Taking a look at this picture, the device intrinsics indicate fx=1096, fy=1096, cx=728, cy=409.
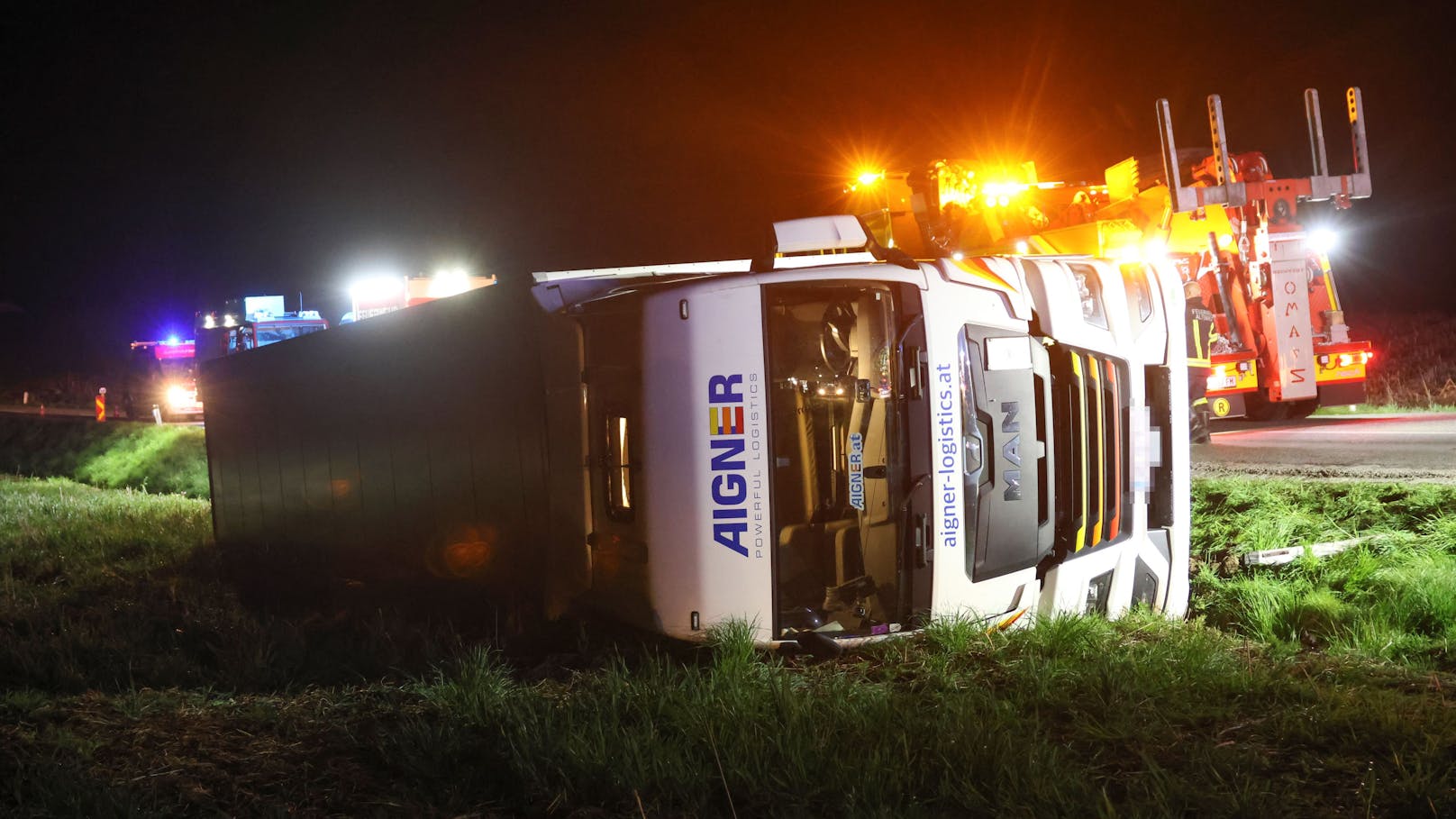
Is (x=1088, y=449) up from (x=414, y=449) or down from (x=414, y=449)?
down

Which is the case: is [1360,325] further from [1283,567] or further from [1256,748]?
[1256,748]

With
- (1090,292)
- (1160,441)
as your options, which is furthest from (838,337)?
(1160,441)

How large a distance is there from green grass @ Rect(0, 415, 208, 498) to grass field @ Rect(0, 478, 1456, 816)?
517 inches

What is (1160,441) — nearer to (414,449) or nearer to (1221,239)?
(414,449)

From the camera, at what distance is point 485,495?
20.0 ft

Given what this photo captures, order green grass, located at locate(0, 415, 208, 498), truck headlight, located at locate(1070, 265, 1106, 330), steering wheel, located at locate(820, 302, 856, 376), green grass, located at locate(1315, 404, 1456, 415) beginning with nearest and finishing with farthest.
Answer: steering wheel, located at locate(820, 302, 856, 376), truck headlight, located at locate(1070, 265, 1106, 330), green grass, located at locate(1315, 404, 1456, 415), green grass, located at locate(0, 415, 208, 498)

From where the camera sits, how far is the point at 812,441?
5.45 m

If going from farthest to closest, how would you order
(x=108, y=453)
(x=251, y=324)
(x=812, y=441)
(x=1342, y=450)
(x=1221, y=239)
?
(x=108, y=453) → (x=251, y=324) → (x=1221, y=239) → (x=1342, y=450) → (x=812, y=441)

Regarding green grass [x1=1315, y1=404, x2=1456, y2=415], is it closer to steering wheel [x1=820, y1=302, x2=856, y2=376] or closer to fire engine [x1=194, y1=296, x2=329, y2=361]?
steering wheel [x1=820, y1=302, x2=856, y2=376]

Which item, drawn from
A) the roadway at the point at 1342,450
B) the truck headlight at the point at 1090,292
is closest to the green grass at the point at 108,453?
the roadway at the point at 1342,450

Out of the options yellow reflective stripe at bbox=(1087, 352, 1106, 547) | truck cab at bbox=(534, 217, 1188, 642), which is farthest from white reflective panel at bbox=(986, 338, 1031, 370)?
yellow reflective stripe at bbox=(1087, 352, 1106, 547)

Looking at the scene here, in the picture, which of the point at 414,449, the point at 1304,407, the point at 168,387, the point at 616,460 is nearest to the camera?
the point at 616,460

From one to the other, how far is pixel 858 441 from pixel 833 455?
16 centimetres

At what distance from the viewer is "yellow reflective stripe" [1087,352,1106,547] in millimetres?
5543
